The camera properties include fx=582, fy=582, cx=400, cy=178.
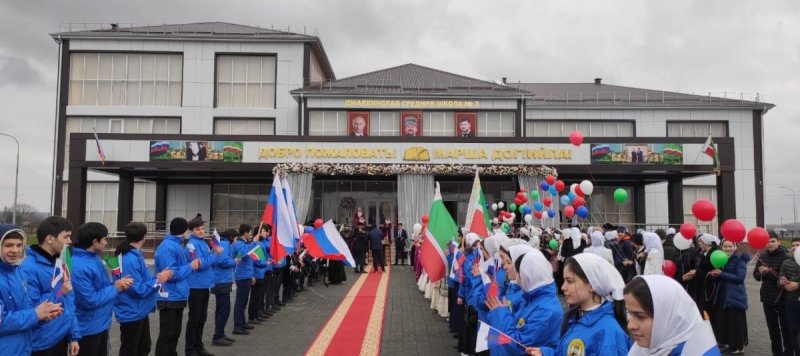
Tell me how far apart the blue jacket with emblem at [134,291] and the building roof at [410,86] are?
2430 centimetres

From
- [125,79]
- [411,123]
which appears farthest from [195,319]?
[125,79]

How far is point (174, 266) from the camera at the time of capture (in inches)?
273

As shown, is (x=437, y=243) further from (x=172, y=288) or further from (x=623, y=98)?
(x=623, y=98)

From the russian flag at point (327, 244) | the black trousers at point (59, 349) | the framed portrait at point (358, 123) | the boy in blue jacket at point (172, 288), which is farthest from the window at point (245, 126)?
the black trousers at point (59, 349)

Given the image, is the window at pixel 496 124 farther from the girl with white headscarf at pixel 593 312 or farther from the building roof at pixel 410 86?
the girl with white headscarf at pixel 593 312

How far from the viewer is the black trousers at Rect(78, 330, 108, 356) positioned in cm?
518

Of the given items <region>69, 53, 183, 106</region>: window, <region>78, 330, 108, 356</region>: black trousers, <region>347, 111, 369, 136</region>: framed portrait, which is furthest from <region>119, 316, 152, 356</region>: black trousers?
<region>69, 53, 183, 106</region>: window

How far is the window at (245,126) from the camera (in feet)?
104

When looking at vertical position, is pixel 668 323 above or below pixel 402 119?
below

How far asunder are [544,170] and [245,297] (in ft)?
54.6

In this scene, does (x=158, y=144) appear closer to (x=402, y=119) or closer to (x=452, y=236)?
(x=402, y=119)

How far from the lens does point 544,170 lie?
77.6 ft

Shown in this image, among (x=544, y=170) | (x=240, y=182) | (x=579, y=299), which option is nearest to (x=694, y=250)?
(x=579, y=299)

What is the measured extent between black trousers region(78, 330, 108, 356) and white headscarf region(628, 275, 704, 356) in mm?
4757
